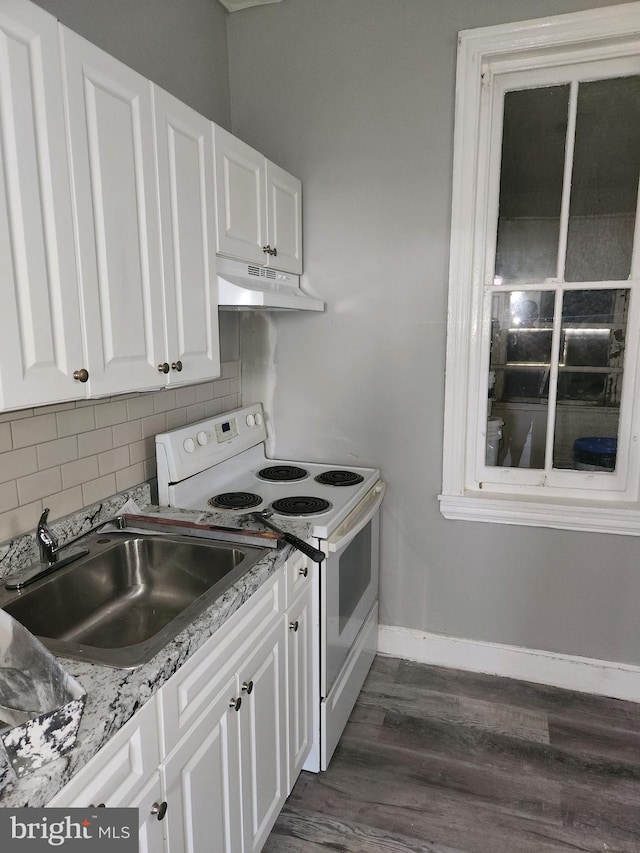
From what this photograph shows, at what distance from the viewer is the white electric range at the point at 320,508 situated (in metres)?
1.86

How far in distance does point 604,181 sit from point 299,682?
6.83ft

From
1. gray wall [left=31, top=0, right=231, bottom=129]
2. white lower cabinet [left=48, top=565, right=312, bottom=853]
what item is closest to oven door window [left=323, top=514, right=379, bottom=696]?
white lower cabinet [left=48, top=565, right=312, bottom=853]

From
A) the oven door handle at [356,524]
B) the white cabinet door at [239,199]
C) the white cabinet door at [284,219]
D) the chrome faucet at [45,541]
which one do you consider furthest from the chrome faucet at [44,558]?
the white cabinet door at [284,219]

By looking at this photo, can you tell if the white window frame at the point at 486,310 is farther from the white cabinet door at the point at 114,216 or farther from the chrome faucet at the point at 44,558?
the chrome faucet at the point at 44,558

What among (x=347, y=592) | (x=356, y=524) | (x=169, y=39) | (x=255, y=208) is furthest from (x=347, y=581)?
(x=169, y=39)

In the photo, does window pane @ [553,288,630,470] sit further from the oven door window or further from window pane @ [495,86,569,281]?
the oven door window

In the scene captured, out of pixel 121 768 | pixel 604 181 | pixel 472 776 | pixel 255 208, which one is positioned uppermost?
pixel 604 181

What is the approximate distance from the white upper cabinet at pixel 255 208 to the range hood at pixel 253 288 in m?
0.03

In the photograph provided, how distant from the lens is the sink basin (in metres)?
1.35

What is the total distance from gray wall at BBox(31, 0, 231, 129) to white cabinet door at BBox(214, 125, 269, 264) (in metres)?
0.41

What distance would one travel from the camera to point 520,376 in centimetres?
231

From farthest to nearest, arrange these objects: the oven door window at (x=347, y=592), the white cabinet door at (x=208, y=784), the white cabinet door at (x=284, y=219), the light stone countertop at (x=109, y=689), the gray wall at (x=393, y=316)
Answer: the gray wall at (x=393, y=316), the white cabinet door at (x=284, y=219), the oven door window at (x=347, y=592), the white cabinet door at (x=208, y=784), the light stone countertop at (x=109, y=689)

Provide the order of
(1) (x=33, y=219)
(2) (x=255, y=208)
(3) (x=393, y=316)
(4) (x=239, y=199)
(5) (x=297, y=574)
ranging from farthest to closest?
(3) (x=393, y=316) < (2) (x=255, y=208) < (4) (x=239, y=199) < (5) (x=297, y=574) < (1) (x=33, y=219)

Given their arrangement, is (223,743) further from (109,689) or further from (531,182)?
(531,182)
